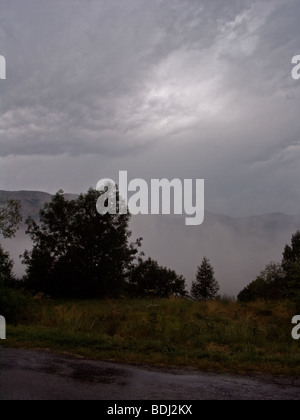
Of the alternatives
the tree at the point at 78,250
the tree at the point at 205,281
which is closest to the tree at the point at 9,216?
the tree at the point at 78,250

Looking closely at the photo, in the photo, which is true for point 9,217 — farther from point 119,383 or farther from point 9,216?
point 119,383

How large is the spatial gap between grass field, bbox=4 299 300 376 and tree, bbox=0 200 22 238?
17482 millimetres

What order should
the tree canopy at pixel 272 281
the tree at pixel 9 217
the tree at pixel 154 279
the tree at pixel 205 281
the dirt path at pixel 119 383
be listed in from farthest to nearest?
the tree at pixel 205 281
the tree at pixel 154 279
the tree at pixel 9 217
the tree canopy at pixel 272 281
the dirt path at pixel 119 383

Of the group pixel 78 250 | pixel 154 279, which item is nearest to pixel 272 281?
pixel 78 250

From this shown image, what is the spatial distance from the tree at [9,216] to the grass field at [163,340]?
1748cm

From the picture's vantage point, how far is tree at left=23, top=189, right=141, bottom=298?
36312 millimetres

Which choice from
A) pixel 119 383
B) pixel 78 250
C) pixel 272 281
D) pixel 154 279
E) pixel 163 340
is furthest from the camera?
pixel 154 279

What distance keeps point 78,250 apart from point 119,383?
3128 centimetres

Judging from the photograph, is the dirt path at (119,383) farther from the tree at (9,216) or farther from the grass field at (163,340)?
the tree at (9,216)

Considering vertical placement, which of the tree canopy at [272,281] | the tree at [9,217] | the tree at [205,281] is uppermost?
the tree at [9,217]

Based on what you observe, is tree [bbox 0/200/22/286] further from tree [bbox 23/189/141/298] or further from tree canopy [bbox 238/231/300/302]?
tree canopy [bbox 238/231/300/302]

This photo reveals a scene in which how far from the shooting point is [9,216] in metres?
32.1

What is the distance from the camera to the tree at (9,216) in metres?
31.8
